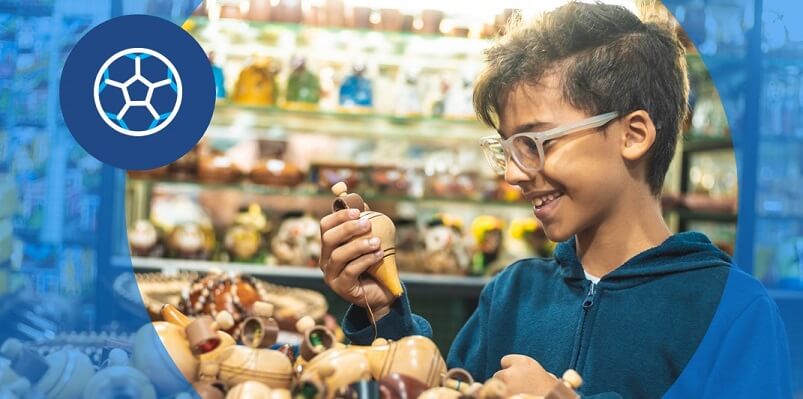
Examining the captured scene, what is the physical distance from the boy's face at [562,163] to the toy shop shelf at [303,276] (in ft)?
8.86

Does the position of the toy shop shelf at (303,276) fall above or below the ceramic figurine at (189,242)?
below

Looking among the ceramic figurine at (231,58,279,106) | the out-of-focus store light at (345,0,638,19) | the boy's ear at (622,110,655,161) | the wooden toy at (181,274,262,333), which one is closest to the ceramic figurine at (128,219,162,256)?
the ceramic figurine at (231,58,279,106)

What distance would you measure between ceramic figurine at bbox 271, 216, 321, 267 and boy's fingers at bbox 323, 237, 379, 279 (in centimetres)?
285

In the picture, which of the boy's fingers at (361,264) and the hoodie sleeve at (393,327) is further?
the hoodie sleeve at (393,327)

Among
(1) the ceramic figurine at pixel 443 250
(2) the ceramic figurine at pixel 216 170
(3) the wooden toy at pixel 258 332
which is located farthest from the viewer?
(2) the ceramic figurine at pixel 216 170

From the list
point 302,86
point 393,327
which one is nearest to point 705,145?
point 302,86

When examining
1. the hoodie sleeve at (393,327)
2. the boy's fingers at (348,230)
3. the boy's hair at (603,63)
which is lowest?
the hoodie sleeve at (393,327)

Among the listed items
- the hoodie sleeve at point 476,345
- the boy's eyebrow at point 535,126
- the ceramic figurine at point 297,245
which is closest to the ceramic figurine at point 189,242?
the ceramic figurine at point 297,245

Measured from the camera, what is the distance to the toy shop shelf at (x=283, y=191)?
13.5 ft

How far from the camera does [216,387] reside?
2.75ft

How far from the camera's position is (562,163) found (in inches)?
43.2

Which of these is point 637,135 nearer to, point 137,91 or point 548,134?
point 548,134

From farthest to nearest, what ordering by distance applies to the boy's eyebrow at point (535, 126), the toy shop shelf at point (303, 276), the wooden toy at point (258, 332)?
the toy shop shelf at point (303, 276), the boy's eyebrow at point (535, 126), the wooden toy at point (258, 332)

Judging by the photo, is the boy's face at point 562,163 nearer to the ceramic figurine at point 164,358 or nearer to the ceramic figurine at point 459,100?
the ceramic figurine at point 164,358
